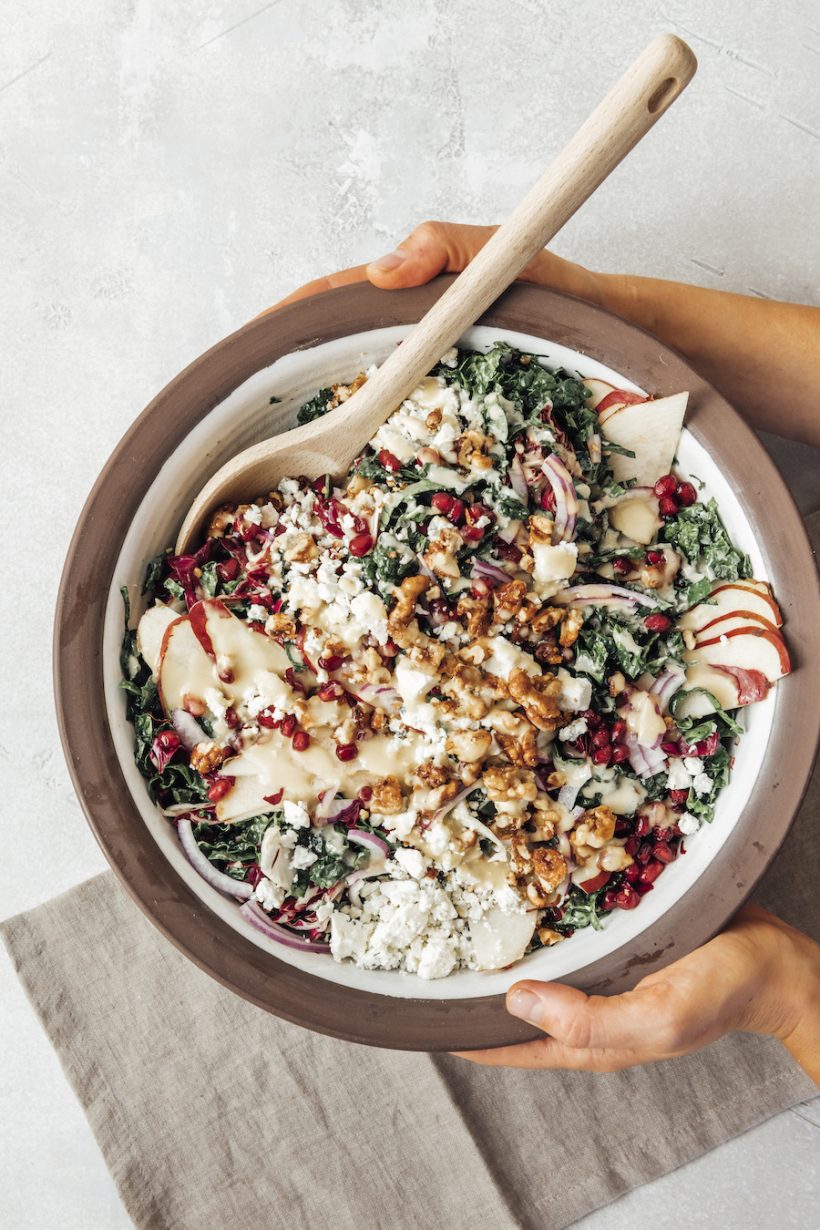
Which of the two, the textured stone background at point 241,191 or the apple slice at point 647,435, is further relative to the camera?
the textured stone background at point 241,191

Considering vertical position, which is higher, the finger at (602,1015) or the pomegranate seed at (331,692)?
the pomegranate seed at (331,692)

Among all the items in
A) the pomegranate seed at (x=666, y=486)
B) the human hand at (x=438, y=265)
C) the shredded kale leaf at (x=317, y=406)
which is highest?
the human hand at (x=438, y=265)

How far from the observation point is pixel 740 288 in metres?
3.31

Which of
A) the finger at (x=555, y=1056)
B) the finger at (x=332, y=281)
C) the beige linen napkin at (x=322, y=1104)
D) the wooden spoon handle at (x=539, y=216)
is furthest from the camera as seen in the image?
the beige linen napkin at (x=322, y=1104)

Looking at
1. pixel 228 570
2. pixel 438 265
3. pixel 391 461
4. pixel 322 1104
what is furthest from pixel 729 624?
pixel 322 1104

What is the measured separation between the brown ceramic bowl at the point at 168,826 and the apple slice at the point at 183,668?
0.46 feet

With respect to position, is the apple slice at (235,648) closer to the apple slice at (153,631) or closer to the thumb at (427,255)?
the apple slice at (153,631)

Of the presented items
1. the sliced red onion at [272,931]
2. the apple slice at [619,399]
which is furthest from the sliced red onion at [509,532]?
the sliced red onion at [272,931]

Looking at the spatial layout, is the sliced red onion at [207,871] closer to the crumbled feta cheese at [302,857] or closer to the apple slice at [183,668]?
the crumbled feta cheese at [302,857]

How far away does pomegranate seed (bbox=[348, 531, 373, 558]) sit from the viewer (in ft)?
7.97

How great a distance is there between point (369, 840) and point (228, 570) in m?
0.82

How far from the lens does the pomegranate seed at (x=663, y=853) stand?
2.57 meters

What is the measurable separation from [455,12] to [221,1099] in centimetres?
383

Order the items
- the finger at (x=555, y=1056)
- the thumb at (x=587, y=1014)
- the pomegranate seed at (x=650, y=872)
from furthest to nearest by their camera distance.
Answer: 1. the finger at (x=555, y=1056)
2. the pomegranate seed at (x=650, y=872)
3. the thumb at (x=587, y=1014)
